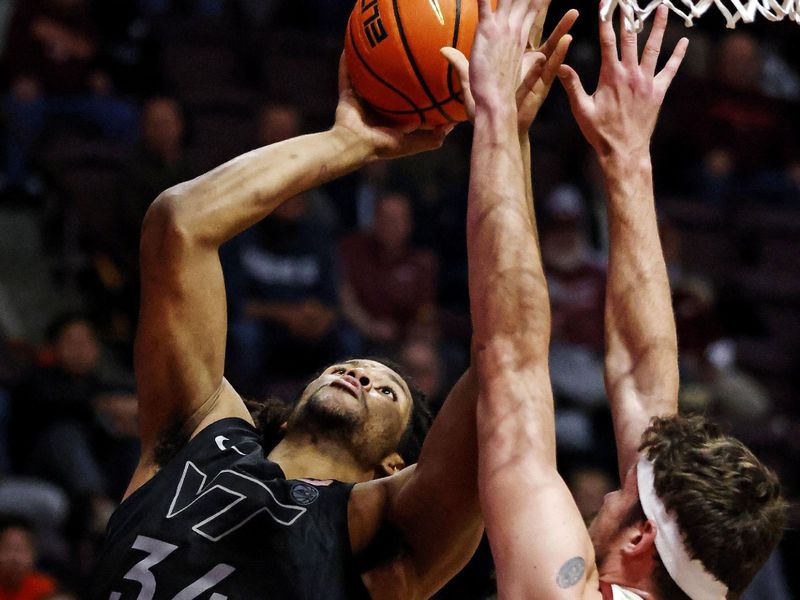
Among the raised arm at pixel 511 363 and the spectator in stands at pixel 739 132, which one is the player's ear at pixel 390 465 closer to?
the raised arm at pixel 511 363

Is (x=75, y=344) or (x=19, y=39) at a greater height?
(x=19, y=39)

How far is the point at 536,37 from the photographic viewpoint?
2955mm

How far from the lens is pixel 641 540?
8.57 ft

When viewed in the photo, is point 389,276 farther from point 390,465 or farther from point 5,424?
point 390,465

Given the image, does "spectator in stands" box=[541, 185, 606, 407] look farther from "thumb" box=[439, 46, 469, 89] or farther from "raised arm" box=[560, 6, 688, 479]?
"thumb" box=[439, 46, 469, 89]

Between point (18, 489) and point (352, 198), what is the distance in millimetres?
3012

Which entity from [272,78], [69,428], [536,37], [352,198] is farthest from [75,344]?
[536,37]

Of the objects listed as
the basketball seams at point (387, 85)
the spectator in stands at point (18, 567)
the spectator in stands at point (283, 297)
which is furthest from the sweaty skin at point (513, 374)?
the spectator in stands at point (283, 297)

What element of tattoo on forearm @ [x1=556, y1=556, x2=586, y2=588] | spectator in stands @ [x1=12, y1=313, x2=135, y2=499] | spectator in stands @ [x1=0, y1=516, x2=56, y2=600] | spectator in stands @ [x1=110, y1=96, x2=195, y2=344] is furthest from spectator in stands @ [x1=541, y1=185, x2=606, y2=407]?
tattoo on forearm @ [x1=556, y1=556, x2=586, y2=588]

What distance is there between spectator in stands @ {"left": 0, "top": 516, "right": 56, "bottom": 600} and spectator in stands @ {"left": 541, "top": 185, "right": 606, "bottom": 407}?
3.14 metres

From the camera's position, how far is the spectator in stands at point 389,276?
7535 mm

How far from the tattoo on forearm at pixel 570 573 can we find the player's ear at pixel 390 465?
91 cm

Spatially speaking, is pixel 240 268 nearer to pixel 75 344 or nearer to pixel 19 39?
pixel 75 344

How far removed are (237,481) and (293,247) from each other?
14.4ft
